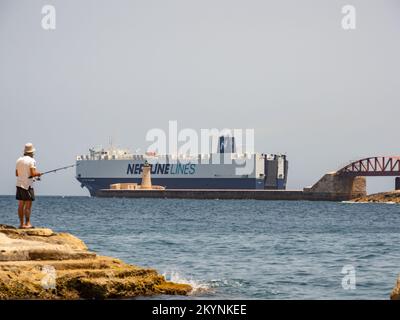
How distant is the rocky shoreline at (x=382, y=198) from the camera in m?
99.1

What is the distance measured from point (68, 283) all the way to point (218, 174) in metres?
107

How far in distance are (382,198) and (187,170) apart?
30.1 m

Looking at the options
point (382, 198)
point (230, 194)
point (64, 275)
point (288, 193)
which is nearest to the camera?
point (64, 275)

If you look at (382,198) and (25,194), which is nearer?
(25,194)

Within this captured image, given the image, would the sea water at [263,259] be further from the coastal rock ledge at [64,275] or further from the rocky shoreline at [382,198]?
the rocky shoreline at [382,198]

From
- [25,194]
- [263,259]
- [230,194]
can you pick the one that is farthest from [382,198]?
[25,194]

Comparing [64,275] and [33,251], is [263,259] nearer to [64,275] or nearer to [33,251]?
[33,251]

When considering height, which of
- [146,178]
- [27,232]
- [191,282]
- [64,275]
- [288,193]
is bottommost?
[288,193]

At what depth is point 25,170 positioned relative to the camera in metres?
14.4

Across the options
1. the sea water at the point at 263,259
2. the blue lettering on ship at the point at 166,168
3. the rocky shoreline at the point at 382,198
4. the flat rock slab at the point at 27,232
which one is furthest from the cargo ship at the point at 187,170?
the flat rock slab at the point at 27,232

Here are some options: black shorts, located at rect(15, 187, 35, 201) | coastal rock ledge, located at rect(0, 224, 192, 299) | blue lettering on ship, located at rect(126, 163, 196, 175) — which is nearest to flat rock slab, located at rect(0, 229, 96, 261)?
coastal rock ledge, located at rect(0, 224, 192, 299)

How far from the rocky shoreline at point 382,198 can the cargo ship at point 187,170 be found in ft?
68.6
